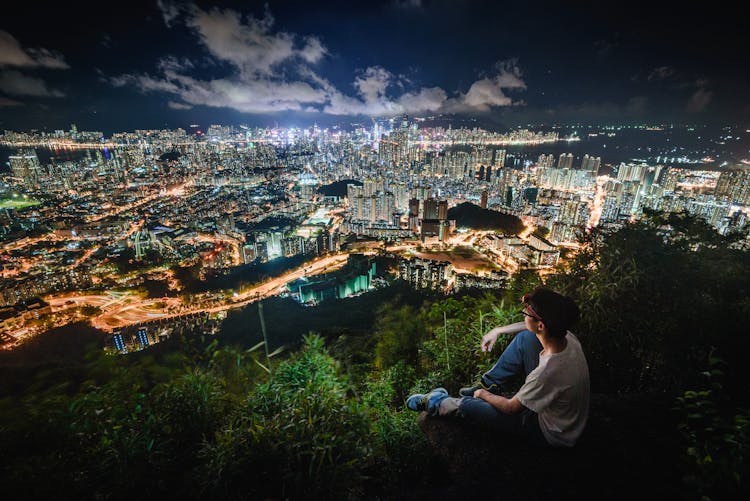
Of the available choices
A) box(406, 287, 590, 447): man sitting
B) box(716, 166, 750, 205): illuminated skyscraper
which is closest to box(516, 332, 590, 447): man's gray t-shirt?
box(406, 287, 590, 447): man sitting

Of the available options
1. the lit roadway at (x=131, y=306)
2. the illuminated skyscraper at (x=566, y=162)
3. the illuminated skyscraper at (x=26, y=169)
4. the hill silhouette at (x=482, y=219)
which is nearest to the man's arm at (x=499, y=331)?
the lit roadway at (x=131, y=306)

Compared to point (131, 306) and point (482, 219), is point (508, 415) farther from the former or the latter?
point (482, 219)

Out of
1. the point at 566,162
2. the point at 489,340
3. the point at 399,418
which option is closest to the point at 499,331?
the point at 489,340

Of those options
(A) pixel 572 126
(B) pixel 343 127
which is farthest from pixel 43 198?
(A) pixel 572 126

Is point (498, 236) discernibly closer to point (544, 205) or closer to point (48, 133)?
point (544, 205)

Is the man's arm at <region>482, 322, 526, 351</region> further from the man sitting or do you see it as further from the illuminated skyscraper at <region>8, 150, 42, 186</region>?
the illuminated skyscraper at <region>8, 150, 42, 186</region>
